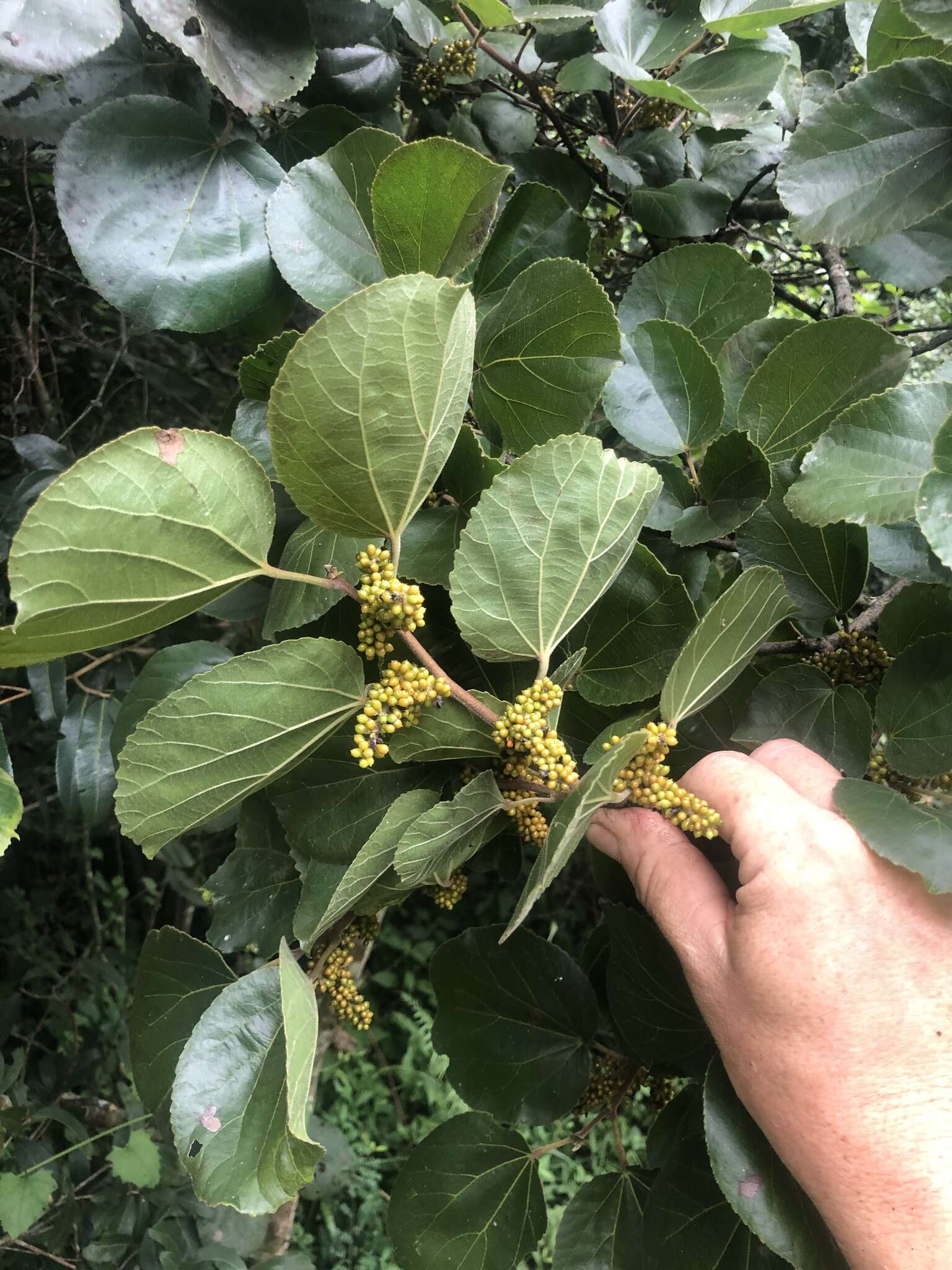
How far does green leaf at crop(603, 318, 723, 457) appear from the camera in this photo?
0.82 m

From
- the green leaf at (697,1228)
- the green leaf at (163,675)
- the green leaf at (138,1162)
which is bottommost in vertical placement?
the green leaf at (138,1162)

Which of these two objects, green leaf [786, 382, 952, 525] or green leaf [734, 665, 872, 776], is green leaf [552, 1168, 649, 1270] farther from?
green leaf [786, 382, 952, 525]

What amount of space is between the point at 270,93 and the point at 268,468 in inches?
13.4

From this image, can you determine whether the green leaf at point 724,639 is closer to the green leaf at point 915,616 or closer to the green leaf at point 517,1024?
the green leaf at point 915,616

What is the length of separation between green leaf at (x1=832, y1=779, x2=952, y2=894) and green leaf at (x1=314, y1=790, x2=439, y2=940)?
319mm

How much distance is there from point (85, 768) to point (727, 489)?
100cm

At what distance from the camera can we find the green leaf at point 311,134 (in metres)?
0.90

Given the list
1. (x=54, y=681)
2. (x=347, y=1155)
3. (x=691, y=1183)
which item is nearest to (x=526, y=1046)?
(x=691, y=1183)

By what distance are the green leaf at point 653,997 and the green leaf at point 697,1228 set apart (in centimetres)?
9

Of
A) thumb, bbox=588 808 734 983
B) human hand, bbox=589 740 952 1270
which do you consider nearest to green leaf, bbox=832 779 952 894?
human hand, bbox=589 740 952 1270

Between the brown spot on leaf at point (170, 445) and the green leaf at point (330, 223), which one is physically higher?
the green leaf at point (330, 223)

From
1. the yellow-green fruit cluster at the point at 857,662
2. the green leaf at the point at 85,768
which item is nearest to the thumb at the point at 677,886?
the yellow-green fruit cluster at the point at 857,662

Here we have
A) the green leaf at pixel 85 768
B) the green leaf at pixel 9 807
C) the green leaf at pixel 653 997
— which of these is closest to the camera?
the green leaf at pixel 9 807

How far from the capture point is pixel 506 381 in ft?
2.50
